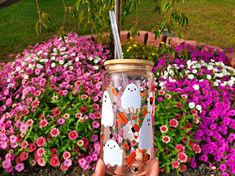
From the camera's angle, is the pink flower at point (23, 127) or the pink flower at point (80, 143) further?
the pink flower at point (23, 127)

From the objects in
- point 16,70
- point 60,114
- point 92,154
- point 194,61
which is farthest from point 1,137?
point 194,61

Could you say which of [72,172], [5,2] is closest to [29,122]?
[72,172]

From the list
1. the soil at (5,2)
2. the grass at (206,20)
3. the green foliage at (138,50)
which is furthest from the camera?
the soil at (5,2)

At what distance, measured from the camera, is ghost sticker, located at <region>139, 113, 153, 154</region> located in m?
1.81

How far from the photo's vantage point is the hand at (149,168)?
5.88ft

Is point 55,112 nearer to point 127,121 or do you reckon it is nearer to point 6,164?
point 6,164

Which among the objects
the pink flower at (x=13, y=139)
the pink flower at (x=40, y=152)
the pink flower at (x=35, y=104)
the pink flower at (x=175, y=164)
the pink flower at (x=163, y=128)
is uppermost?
the pink flower at (x=35, y=104)

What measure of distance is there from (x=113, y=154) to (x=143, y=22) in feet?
21.2

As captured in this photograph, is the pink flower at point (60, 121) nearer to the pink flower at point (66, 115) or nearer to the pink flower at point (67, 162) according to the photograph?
the pink flower at point (66, 115)

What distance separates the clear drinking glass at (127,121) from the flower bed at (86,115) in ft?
3.25

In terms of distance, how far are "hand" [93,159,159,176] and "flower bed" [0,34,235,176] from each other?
0.92 m

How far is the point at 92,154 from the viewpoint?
2.86 m

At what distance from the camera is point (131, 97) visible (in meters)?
1.77

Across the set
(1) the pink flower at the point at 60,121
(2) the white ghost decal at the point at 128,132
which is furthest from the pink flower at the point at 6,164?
(2) the white ghost decal at the point at 128,132
